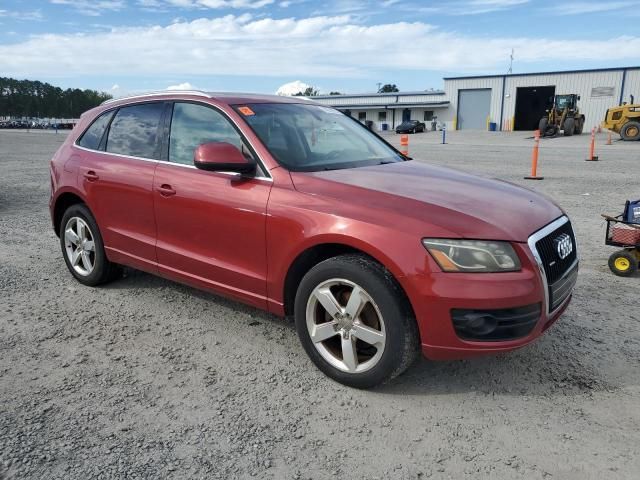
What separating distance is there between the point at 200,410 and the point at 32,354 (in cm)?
145

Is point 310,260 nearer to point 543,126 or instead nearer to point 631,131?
point 631,131

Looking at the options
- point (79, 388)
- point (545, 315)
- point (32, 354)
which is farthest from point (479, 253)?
point (32, 354)

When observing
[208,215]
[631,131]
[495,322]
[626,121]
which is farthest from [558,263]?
[626,121]

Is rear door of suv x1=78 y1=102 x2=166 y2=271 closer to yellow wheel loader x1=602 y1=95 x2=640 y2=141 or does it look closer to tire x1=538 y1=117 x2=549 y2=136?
yellow wheel loader x1=602 y1=95 x2=640 y2=141

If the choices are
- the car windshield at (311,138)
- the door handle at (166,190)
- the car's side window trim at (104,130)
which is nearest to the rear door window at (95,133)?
the car's side window trim at (104,130)

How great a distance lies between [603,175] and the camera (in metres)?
13.4

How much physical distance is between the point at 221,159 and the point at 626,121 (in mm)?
30545

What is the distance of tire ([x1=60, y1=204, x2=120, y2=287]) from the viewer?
468 centimetres

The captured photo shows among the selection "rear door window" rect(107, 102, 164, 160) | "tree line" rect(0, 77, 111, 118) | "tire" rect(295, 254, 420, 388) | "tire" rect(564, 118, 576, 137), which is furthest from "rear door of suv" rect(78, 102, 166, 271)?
"tree line" rect(0, 77, 111, 118)

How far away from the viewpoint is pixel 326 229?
119 inches

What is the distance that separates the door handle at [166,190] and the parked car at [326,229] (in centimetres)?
1

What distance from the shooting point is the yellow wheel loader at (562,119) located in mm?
32438

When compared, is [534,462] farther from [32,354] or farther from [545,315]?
[32,354]

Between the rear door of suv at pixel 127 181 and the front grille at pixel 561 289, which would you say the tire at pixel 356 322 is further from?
the rear door of suv at pixel 127 181
